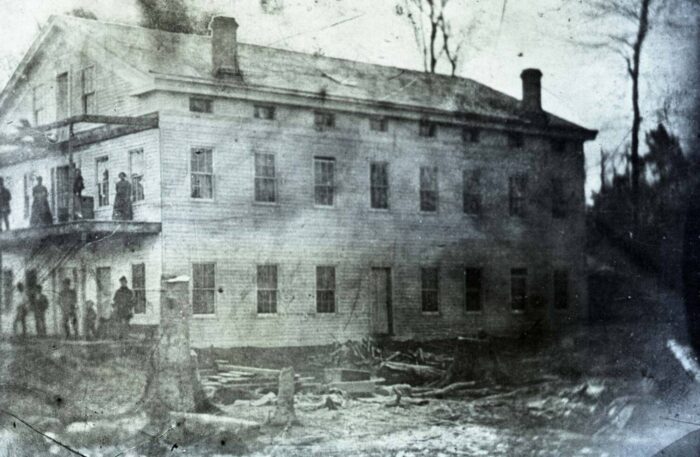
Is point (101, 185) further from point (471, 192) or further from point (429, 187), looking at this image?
point (471, 192)

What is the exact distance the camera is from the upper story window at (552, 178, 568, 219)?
635cm

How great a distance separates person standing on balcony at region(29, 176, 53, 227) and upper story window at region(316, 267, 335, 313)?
194 centimetres

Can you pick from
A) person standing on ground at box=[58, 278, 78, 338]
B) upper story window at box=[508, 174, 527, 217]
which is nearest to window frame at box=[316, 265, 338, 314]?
upper story window at box=[508, 174, 527, 217]

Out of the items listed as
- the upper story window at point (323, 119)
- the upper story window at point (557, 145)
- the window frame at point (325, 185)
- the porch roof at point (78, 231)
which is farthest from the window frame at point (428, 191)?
the porch roof at point (78, 231)

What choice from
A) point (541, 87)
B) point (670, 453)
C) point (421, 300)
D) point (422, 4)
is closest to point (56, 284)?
point (421, 300)

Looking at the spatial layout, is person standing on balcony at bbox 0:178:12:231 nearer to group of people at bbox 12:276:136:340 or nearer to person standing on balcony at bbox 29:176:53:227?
person standing on balcony at bbox 29:176:53:227

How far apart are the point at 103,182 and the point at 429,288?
Result: 2514 mm

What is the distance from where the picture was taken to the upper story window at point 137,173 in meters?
5.44

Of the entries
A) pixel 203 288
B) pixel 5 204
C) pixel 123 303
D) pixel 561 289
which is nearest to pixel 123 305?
pixel 123 303

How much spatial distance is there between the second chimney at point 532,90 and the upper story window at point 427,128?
76 centimetres

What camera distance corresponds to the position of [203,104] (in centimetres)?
553

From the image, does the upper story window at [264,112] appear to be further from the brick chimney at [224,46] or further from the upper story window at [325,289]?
the upper story window at [325,289]

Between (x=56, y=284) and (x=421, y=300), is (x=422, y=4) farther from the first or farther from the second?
(x=56, y=284)

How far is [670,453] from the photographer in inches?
257
